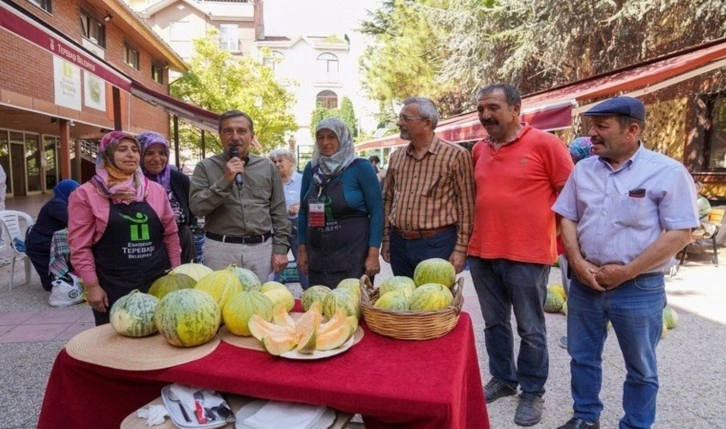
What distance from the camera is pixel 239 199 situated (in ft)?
10.6

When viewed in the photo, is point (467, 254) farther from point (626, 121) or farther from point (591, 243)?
point (626, 121)

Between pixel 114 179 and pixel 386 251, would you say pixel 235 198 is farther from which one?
pixel 386 251

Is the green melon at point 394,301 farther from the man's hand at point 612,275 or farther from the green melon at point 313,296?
the man's hand at point 612,275

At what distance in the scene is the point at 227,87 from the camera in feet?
72.6

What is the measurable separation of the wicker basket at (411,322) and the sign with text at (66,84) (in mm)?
13413

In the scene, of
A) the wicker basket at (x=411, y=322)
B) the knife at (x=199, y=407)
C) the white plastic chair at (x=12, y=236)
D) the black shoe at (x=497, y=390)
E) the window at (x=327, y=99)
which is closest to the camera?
the knife at (x=199, y=407)

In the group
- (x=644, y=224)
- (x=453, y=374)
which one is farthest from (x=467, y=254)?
(x=453, y=374)

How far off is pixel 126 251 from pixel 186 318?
3.61 ft

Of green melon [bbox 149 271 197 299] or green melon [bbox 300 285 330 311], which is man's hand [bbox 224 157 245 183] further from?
green melon [bbox 300 285 330 311]

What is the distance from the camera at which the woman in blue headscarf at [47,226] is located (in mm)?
5707

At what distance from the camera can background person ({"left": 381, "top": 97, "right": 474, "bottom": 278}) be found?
3.03m

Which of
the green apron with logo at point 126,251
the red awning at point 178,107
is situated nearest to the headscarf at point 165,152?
Result: the green apron with logo at point 126,251

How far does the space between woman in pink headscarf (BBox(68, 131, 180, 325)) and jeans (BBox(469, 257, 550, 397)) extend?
2049 millimetres

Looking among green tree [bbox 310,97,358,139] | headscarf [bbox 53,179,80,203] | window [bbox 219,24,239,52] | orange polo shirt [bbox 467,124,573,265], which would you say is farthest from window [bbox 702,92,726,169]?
green tree [bbox 310,97,358,139]
